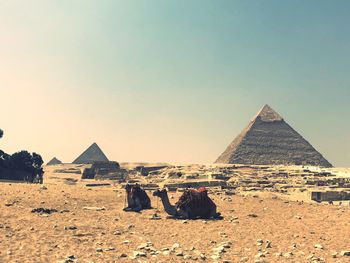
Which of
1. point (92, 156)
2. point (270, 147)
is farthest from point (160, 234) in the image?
point (270, 147)

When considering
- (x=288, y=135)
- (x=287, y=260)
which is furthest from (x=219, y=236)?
(x=288, y=135)

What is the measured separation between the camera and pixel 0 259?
7.20 meters

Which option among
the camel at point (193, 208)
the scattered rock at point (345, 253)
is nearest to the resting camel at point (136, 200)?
the camel at point (193, 208)

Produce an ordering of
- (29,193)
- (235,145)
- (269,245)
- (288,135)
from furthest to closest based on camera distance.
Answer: (288,135), (235,145), (29,193), (269,245)

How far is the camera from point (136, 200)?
15.6 metres

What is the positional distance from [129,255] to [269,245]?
347cm

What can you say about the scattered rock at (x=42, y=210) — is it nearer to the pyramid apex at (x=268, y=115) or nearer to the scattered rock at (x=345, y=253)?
the scattered rock at (x=345, y=253)

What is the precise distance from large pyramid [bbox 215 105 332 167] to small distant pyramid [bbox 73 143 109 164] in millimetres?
46007

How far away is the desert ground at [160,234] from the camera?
26.5 feet

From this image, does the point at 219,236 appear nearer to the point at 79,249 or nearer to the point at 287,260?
the point at 287,260

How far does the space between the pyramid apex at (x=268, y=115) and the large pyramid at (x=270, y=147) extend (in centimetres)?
48

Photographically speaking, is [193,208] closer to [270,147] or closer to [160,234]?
[160,234]

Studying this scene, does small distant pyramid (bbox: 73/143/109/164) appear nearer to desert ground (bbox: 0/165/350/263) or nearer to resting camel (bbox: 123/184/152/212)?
resting camel (bbox: 123/184/152/212)

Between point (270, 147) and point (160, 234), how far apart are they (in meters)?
152
